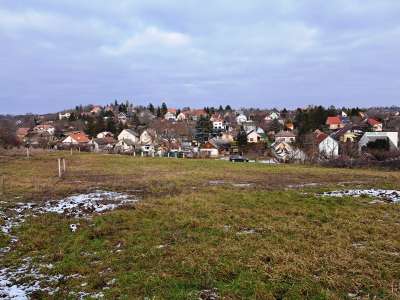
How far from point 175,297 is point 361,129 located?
185 ft

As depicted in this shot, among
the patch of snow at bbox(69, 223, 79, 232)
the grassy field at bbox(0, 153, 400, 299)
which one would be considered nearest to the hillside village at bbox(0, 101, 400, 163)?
the grassy field at bbox(0, 153, 400, 299)

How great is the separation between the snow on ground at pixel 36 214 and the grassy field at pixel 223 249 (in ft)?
0.68

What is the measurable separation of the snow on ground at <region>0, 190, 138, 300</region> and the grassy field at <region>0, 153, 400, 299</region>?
206 mm

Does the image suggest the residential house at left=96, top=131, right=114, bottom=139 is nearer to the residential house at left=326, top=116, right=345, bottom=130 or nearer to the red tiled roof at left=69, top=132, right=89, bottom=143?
the red tiled roof at left=69, top=132, right=89, bottom=143

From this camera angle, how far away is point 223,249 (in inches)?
265

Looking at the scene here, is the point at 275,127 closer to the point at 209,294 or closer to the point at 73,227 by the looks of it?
the point at 73,227

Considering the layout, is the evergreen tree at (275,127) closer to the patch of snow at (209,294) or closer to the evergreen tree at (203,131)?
→ the evergreen tree at (203,131)

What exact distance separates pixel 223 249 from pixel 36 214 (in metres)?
6.76

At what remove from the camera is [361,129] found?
2120 inches

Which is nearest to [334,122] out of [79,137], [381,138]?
[381,138]

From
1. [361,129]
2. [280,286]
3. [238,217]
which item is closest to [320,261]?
[280,286]

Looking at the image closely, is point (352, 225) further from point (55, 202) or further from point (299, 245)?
point (55, 202)

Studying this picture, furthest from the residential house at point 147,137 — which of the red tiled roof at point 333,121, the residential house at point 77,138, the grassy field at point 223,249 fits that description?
the grassy field at point 223,249

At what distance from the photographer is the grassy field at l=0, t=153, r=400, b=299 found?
515 cm
